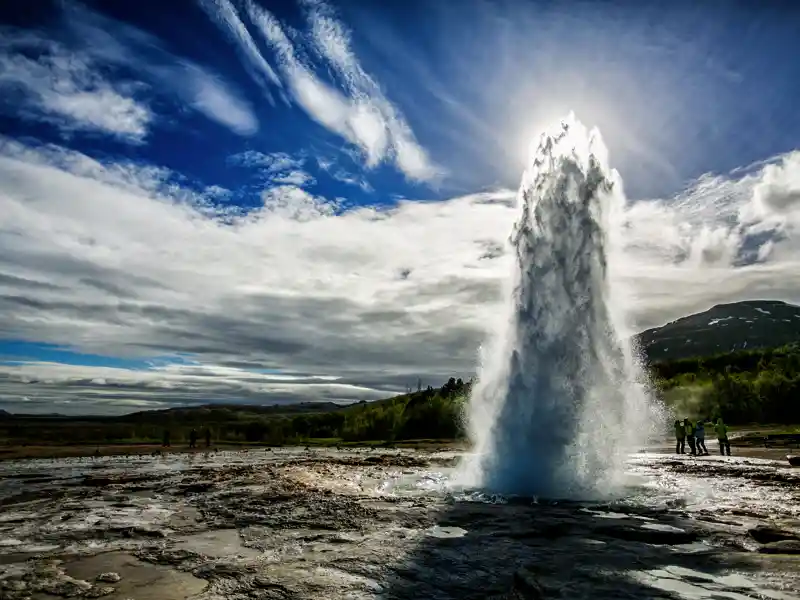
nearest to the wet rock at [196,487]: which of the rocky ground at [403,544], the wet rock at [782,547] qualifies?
the rocky ground at [403,544]

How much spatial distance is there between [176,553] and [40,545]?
330 cm

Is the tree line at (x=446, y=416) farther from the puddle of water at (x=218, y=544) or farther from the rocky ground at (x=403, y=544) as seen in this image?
the puddle of water at (x=218, y=544)

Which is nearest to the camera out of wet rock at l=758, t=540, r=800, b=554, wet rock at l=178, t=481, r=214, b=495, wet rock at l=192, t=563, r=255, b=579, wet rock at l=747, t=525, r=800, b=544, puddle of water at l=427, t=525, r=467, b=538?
wet rock at l=192, t=563, r=255, b=579

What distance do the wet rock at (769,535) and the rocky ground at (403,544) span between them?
4cm

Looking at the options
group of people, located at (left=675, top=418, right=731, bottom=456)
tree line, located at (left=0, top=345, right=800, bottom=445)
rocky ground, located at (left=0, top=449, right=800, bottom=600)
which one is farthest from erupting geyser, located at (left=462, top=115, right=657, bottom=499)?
tree line, located at (left=0, top=345, right=800, bottom=445)

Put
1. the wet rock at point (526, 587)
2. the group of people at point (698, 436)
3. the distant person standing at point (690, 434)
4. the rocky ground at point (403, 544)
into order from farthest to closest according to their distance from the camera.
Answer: the distant person standing at point (690, 434), the group of people at point (698, 436), the rocky ground at point (403, 544), the wet rock at point (526, 587)

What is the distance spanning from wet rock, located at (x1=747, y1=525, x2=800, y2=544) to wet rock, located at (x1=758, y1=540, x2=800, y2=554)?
34 cm

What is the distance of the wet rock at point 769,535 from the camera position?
35.8ft

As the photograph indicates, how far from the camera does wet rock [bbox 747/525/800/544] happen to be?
35.8 ft

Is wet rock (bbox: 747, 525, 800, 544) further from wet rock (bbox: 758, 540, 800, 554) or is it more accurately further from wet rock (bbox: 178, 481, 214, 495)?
wet rock (bbox: 178, 481, 214, 495)

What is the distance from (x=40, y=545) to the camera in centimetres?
1206

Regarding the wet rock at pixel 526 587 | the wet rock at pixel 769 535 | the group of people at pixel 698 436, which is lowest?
the wet rock at pixel 526 587

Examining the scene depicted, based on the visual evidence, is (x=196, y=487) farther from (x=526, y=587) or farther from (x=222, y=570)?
(x=526, y=587)

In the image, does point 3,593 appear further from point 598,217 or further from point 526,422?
Answer: point 598,217
